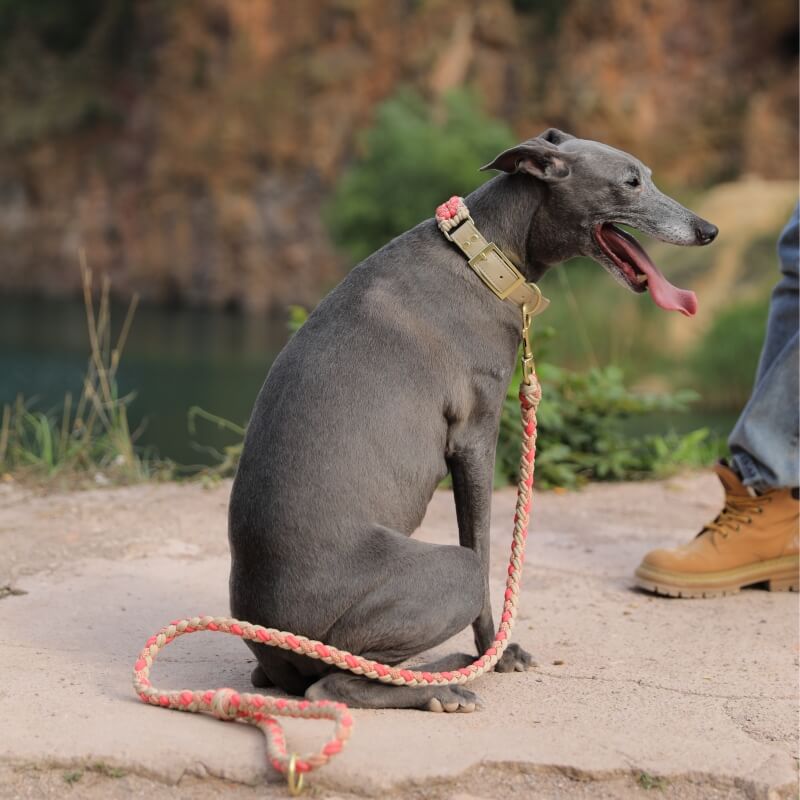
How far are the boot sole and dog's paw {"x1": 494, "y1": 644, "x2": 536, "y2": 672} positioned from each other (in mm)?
1027

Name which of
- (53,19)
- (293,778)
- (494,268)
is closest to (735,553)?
(494,268)

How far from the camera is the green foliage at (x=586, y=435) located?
6.04 metres

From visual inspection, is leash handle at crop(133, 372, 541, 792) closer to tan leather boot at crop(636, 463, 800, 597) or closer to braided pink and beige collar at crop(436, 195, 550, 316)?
braided pink and beige collar at crop(436, 195, 550, 316)

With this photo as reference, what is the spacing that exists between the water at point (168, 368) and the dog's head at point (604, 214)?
14.2ft

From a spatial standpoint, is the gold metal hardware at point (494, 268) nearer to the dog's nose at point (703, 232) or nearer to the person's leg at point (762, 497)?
the dog's nose at point (703, 232)

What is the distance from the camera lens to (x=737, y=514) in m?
4.30

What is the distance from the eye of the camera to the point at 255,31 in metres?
29.3

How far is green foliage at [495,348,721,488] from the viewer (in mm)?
6035

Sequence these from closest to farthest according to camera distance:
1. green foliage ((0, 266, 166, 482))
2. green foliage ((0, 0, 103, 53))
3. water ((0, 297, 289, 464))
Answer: green foliage ((0, 266, 166, 482)) → water ((0, 297, 289, 464)) → green foliage ((0, 0, 103, 53))

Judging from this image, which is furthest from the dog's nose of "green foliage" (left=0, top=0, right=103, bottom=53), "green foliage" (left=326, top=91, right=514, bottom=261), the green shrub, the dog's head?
"green foliage" (left=0, top=0, right=103, bottom=53)

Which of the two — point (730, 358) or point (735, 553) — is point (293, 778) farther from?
point (730, 358)

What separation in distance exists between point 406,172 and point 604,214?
21875 millimetres

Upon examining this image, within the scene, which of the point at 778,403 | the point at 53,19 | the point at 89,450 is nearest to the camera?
the point at 778,403

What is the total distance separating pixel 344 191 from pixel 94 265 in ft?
33.8
